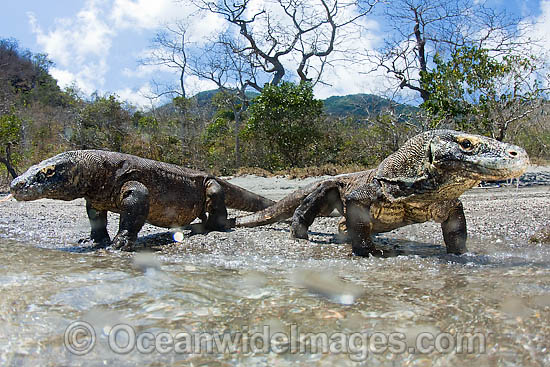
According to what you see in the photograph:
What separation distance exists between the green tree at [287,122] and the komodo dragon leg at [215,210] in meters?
13.3

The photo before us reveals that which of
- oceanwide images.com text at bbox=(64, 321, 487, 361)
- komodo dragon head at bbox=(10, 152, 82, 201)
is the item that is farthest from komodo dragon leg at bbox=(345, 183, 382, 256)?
komodo dragon head at bbox=(10, 152, 82, 201)

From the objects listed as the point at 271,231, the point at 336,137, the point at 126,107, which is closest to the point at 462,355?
the point at 271,231

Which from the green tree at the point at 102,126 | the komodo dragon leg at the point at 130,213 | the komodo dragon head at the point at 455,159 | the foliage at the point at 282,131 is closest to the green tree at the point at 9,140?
the foliage at the point at 282,131

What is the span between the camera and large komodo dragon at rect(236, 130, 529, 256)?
10.3 ft

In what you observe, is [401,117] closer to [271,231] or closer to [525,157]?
[271,231]

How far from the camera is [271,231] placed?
5.77m

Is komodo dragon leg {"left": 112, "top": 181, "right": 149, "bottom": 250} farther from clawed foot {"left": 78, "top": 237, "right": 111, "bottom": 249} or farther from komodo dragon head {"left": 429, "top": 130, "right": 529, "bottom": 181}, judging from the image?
komodo dragon head {"left": 429, "top": 130, "right": 529, "bottom": 181}

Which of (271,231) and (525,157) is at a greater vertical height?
(525,157)

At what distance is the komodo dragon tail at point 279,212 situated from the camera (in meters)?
5.52

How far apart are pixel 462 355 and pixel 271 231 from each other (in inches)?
166

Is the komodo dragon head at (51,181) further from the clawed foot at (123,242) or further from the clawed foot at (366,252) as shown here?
the clawed foot at (366,252)

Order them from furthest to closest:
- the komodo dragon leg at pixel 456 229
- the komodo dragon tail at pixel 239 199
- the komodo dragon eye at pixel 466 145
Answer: the komodo dragon tail at pixel 239 199, the komodo dragon leg at pixel 456 229, the komodo dragon eye at pixel 466 145

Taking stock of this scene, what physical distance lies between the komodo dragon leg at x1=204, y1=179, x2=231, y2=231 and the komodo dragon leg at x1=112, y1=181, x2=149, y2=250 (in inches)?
48.6

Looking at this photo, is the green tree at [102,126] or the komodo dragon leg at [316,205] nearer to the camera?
the komodo dragon leg at [316,205]
